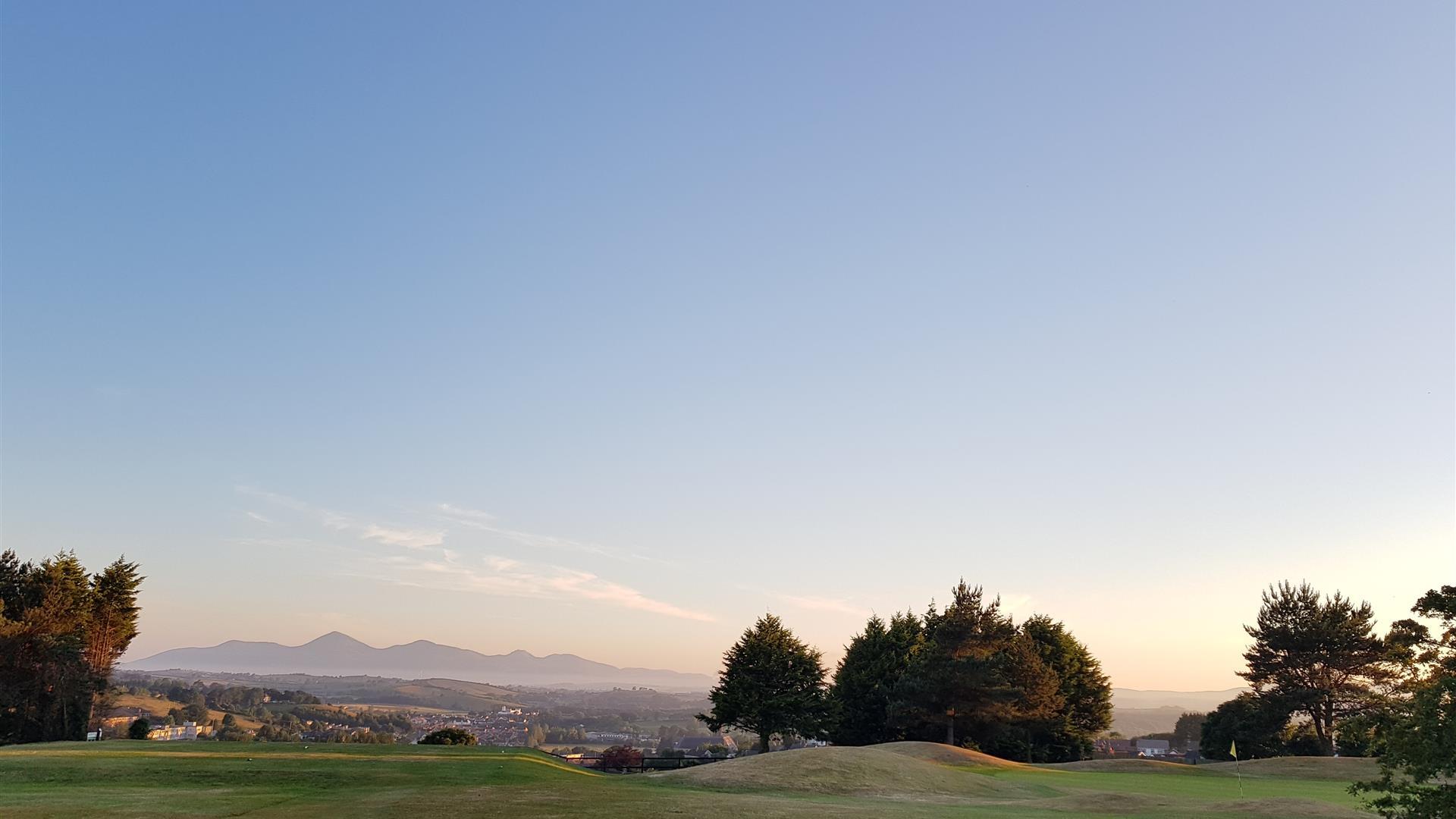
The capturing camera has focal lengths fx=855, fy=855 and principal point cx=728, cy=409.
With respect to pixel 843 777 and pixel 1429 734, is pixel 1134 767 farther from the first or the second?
pixel 1429 734

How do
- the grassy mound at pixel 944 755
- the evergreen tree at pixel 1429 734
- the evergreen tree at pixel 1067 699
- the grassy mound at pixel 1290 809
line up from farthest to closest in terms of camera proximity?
the evergreen tree at pixel 1067 699
the grassy mound at pixel 944 755
the grassy mound at pixel 1290 809
the evergreen tree at pixel 1429 734

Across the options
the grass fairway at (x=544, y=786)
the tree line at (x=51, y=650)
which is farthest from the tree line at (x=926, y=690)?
the tree line at (x=51, y=650)

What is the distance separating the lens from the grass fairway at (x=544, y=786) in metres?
22.2

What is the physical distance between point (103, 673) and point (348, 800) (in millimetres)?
47353

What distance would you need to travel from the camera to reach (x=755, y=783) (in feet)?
110

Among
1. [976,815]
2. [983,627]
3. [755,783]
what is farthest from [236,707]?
[976,815]

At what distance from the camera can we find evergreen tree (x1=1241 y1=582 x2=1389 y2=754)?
206ft

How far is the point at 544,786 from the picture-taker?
27.3 m

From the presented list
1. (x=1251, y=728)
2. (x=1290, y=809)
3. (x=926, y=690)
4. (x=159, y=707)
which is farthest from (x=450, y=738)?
(x=159, y=707)

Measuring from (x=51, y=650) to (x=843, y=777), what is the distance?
50.5 meters

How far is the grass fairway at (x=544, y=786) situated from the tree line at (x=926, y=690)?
55.3 ft

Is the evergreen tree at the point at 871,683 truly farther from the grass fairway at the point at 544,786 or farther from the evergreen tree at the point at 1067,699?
the grass fairway at the point at 544,786

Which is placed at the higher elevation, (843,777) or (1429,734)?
(1429,734)

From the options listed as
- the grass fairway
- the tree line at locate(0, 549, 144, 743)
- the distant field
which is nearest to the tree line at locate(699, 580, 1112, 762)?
the grass fairway
